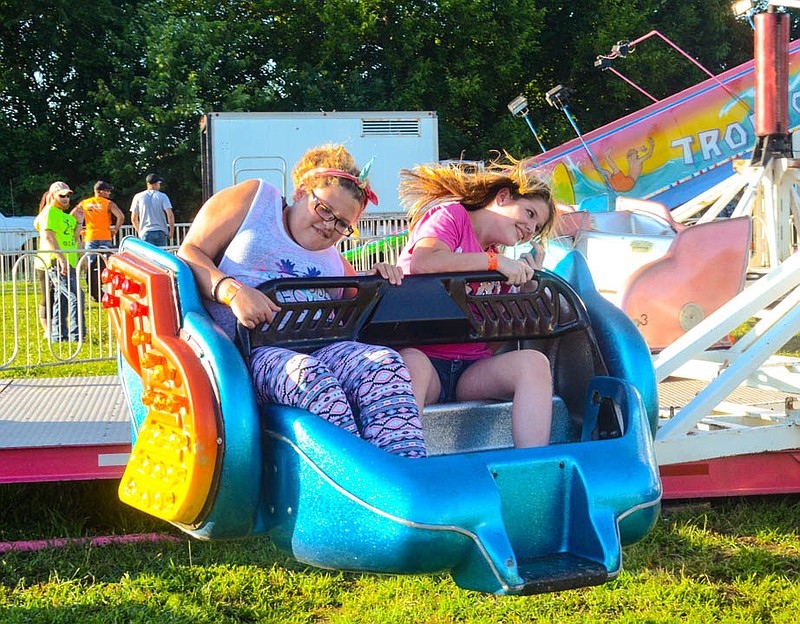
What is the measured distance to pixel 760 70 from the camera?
582cm

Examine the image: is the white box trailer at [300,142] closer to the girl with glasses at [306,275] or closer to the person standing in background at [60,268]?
the person standing in background at [60,268]

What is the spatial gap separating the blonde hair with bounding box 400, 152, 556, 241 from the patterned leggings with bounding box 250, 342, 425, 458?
24.1 inches

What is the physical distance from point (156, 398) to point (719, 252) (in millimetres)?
3927

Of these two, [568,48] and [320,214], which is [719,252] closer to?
[320,214]

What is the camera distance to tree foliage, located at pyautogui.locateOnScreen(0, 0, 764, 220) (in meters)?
21.9

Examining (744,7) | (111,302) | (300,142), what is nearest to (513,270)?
(111,302)

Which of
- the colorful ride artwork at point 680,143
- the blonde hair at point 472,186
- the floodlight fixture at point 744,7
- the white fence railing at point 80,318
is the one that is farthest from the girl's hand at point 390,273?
the colorful ride artwork at point 680,143

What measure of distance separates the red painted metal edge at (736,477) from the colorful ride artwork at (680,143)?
692 centimetres

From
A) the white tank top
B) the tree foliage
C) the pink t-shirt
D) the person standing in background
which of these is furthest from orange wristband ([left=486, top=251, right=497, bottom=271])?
the tree foliage

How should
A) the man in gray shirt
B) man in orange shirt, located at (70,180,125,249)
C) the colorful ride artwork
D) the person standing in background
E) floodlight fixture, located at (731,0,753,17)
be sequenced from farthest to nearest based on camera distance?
the man in gray shirt → the colorful ride artwork → man in orange shirt, located at (70,180,125,249) → the person standing in background → floodlight fixture, located at (731,0,753,17)

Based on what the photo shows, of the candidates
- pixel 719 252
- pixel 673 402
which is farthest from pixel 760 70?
pixel 673 402

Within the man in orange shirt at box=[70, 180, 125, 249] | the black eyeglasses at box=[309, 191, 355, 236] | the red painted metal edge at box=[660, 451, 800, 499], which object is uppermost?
the man in orange shirt at box=[70, 180, 125, 249]

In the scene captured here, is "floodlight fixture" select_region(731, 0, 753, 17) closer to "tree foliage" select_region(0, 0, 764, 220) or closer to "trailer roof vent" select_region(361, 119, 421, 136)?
"trailer roof vent" select_region(361, 119, 421, 136)

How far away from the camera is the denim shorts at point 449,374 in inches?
102
